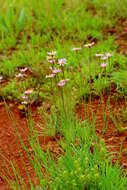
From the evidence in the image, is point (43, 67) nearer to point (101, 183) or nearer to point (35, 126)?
point (35, 126)

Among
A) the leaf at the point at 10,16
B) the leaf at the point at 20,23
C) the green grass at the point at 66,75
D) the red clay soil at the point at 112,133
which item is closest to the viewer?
the green grass at the point at 66,75

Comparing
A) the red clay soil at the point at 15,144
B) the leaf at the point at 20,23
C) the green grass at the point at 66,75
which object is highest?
the leaf at the point at 20,23

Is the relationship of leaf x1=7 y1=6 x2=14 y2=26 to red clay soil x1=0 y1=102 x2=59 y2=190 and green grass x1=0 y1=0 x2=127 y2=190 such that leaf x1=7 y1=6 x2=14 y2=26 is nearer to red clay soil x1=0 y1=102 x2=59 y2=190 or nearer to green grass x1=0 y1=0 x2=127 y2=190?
green grass x1=0 y1=0 x2=127 y2=190

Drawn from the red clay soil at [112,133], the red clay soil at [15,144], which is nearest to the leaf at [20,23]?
the red clay soil at [15,144]

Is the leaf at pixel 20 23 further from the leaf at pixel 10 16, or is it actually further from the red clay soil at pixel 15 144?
the red clay soil at pixel 15 144

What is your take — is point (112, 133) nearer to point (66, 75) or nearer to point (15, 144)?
point (15, 144)

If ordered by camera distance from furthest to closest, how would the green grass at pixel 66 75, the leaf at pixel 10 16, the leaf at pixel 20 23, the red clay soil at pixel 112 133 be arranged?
the leaf at pixel 10 16 < the leaf at pixel 20 23 < the red clay soil at pixel 112 133 < the green grass at pixel 66 75

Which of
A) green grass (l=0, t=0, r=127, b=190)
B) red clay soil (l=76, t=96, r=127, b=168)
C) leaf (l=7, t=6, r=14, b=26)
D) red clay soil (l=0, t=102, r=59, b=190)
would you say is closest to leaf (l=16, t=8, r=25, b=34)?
green grass (l=0, t=0, r=127, b=190)

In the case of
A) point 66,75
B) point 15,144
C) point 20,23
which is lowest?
point 15,144

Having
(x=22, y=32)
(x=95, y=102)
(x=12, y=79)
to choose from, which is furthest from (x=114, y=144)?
(x=22, y=32)

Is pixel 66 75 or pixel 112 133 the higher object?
pixel 66 75

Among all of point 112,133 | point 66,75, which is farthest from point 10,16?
point 112,133
